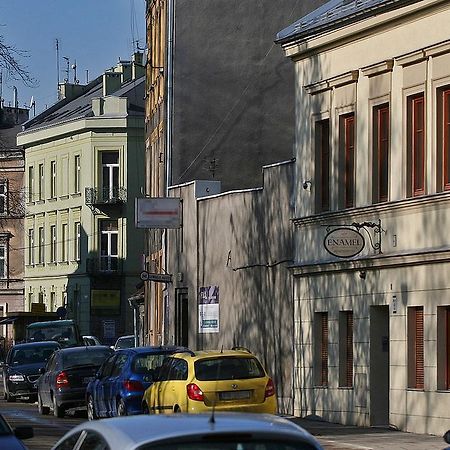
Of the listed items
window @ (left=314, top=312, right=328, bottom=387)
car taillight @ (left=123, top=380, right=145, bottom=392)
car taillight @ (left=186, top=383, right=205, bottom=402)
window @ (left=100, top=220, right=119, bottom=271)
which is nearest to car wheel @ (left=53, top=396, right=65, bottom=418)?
window @ (left=314, top=312, right=328, bottom=387)

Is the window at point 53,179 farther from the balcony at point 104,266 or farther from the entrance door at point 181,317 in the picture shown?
the entrance door at point 181,317

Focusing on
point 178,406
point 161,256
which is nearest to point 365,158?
point 178,406

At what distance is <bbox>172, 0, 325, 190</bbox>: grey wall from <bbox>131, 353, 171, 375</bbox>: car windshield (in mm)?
17253

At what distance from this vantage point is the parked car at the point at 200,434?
8.54m

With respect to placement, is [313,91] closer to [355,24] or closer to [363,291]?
[355,24]

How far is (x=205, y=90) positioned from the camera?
4559 centimetres

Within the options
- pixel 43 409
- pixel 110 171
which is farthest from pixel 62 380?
pixel 110 171

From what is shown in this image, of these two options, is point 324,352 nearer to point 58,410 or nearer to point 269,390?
point 58,410

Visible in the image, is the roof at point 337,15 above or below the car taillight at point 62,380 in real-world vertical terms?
above

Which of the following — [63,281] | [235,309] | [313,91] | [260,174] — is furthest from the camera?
[63,281]

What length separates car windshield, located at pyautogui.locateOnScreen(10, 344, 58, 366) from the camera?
43250mm

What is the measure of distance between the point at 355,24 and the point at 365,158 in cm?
265

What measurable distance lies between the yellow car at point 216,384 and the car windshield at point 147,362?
7.78 feet

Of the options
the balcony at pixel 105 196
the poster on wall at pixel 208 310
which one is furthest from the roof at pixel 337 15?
the balcony at pixel 105 196
